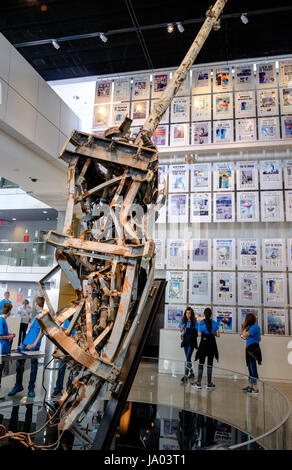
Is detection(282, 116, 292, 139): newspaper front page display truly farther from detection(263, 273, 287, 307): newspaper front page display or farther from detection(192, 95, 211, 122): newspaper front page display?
detection(263, 273, 287, 307): newspaper front page display

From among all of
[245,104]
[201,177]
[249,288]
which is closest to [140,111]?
[201,177]

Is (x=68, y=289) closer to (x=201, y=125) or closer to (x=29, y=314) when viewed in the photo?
(x=29, y=314)

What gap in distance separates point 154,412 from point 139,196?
332cm

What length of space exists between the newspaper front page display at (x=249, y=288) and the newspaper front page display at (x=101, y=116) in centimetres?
554

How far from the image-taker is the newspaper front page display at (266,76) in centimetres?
886

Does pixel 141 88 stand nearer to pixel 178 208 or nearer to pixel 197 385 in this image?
pixel 178 208

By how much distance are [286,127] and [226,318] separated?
194 inches

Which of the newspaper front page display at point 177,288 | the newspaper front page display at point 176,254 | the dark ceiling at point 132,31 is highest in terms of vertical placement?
the dark ceiling at point 132,31


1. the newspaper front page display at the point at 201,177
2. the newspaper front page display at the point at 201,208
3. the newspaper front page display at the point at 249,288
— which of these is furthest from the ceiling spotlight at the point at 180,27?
the newspaper front page display at the point at 249,288

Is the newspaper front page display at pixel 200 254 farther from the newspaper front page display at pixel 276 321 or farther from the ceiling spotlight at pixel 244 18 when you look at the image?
the ceiling spotlight at pixel 244 18

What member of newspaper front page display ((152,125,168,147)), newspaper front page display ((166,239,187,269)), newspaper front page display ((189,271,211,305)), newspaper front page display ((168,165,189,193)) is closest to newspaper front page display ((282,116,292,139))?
newspaper front page display ((168,165,189,193))

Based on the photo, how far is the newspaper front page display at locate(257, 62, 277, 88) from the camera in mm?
8859

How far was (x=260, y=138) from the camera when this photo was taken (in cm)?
865

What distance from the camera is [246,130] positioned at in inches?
345
